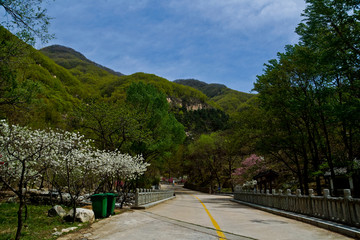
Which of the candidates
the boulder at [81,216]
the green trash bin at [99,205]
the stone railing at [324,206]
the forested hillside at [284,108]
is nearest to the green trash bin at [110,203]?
the green trash bin at [99,205]

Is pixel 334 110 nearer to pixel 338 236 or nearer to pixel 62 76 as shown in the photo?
pixel 338 236

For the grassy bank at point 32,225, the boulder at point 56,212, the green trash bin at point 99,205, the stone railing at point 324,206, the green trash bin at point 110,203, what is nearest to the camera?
the grassy bank at point 32,225

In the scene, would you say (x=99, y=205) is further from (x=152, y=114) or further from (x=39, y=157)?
(x=152, y=114)

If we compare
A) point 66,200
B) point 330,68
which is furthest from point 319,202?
point 66,200

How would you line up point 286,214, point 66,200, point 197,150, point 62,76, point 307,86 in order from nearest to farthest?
1. point 286,214
2. point 66,200
3. point 307,86
4. point 197,150
5. point 62,76

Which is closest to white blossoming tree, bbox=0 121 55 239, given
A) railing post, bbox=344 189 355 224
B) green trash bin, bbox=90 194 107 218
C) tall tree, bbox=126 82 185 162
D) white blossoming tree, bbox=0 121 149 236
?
white blossoming tree, bbox=0 121 149 236

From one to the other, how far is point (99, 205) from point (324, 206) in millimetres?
9257

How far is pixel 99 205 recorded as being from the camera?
11.4 meters

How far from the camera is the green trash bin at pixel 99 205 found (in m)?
11.4

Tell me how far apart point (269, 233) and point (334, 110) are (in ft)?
26.7

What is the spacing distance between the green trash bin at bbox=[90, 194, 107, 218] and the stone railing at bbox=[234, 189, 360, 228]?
8.92 meters

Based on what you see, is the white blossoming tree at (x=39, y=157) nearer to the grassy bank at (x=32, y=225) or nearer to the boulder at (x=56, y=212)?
the grassy bank at (x=32, y=225)

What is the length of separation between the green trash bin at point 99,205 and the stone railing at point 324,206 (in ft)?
29.3

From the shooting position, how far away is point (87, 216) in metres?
10.1
